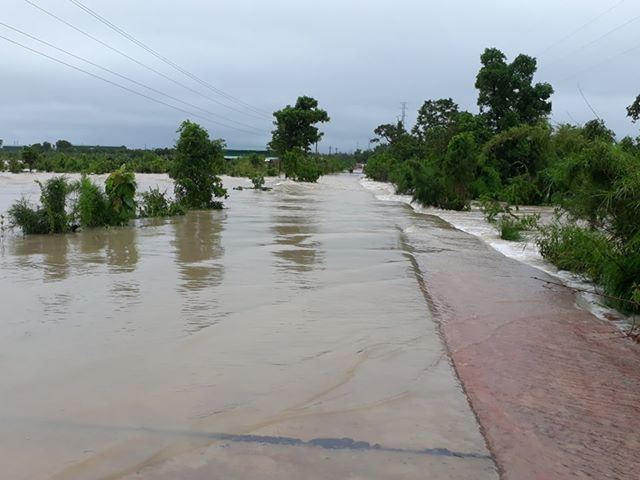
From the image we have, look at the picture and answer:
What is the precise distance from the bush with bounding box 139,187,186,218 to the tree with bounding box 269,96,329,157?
34.3 m

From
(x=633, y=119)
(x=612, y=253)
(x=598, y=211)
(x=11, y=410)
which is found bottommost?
(x=11, y=410)

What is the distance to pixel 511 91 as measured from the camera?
34.4 metres

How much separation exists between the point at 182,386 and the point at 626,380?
3886 mm

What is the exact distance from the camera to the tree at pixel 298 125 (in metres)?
54.5

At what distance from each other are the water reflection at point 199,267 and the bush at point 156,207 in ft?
3.96

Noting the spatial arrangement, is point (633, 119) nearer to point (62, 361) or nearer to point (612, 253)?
point (612, 253)

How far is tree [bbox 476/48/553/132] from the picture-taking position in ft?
111

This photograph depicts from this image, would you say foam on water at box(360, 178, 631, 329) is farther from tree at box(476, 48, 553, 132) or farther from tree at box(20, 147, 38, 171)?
tree at box(20, 147, 38, 171)

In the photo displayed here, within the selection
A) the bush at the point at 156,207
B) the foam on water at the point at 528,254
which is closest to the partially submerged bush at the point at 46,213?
the bush at the point at 156,207

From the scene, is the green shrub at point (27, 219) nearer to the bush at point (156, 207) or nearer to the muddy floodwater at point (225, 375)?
the muddy floodwater at point (225, 375)

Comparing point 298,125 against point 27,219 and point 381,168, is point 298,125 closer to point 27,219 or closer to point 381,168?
point 381,168

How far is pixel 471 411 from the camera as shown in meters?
4.55

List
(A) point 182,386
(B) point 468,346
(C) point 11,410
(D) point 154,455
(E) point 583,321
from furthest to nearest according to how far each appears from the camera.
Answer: (E) point 583,321, (B) point 468,346, (A) point 182,386, (C) point 11,410, (D) point 154,455

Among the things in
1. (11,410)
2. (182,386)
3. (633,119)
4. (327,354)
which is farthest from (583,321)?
(633,119)
